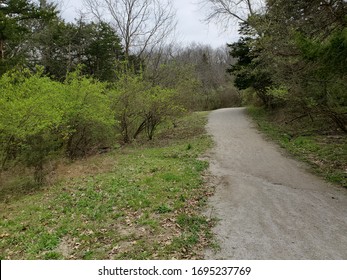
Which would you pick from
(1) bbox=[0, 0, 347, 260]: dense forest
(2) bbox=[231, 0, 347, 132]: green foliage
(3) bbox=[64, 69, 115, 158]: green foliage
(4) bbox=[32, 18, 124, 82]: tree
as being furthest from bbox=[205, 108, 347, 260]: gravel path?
(4) bbox=[32, 18, 124, 82]: tree

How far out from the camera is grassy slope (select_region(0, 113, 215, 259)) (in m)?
4.47

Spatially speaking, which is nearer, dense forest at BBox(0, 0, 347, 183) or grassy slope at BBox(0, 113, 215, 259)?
grassy slope at BBox(0, 113, 215, 259)

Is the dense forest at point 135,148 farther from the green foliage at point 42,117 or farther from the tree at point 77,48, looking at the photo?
the tree at point 77,48

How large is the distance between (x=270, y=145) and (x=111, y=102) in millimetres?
8015

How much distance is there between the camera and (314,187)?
23.5 feet

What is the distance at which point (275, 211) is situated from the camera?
5.68m

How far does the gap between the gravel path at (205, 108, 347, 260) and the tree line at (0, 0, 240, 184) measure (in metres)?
5.72

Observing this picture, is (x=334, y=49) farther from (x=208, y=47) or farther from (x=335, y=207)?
(x=208, y=47)

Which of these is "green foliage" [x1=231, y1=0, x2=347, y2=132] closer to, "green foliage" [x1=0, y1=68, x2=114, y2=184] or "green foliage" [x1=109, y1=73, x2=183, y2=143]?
"green foliage" [x1=109, y1=73, x2=183, y2=143]

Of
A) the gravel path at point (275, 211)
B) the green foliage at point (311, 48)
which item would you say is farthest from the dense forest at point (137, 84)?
the gravel path at point (275, 211)

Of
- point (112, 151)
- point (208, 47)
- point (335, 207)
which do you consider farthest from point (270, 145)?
point (208, 47)

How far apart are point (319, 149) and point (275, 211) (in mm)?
6336

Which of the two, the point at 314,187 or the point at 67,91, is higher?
the point at 67,91

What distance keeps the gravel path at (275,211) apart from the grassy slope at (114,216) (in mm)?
477
